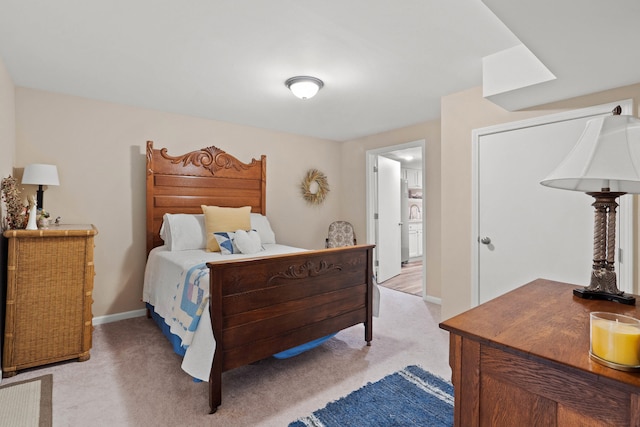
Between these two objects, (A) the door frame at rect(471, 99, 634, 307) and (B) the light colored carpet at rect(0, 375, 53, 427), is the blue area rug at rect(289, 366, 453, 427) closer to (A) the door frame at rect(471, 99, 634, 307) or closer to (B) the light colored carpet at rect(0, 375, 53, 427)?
(A) the door frame at rect(471, 99, 634, 307)

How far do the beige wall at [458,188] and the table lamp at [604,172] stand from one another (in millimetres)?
1670

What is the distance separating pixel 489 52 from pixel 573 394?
7.30 feet

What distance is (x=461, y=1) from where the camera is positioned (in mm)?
1666

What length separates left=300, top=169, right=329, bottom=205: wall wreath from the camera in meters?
4.86

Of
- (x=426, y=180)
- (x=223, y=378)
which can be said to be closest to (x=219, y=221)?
(x=223, y=378)

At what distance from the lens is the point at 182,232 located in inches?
130

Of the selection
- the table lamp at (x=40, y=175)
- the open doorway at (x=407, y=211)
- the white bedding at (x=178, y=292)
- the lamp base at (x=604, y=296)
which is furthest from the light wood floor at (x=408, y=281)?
the table lamp at (x=40, y=175)

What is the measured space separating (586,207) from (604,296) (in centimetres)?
144

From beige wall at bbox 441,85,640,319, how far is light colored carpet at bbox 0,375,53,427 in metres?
3.12

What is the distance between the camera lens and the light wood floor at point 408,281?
4.63 meters

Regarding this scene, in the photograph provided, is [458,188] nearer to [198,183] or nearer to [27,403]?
[198,183]

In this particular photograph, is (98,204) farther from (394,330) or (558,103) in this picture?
(558,103)

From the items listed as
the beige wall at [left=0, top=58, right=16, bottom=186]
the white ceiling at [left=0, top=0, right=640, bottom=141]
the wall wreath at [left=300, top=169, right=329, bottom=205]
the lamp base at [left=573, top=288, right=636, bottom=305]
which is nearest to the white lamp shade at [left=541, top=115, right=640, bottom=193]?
the lamp base at [left=573, top=288, right=636, bottom=305]

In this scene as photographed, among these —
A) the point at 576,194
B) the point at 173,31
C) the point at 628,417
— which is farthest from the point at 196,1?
the point at 576,194
